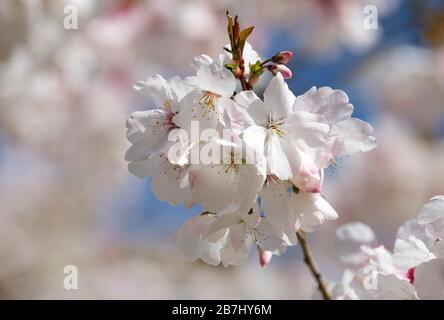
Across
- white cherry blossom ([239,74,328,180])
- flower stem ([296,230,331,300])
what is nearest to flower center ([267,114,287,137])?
white cherry blossom ([239,74,328,180])

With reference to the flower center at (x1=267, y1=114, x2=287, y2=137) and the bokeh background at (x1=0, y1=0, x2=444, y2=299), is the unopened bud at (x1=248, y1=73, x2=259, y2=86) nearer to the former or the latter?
the flower center at (x1=267, y1=114, x2=287, y2=137)

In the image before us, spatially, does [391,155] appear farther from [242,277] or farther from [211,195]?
[211,195]

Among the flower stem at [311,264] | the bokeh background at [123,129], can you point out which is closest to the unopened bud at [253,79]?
the flower stem at [311,264]

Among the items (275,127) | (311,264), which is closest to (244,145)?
(275,127)

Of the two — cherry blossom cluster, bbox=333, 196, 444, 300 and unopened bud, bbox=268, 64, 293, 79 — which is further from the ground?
unopened bud, bbox=268, 64, 293, 79

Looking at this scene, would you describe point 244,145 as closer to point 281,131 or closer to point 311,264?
point 281,131

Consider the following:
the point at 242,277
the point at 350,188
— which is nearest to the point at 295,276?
the point at 242,277
